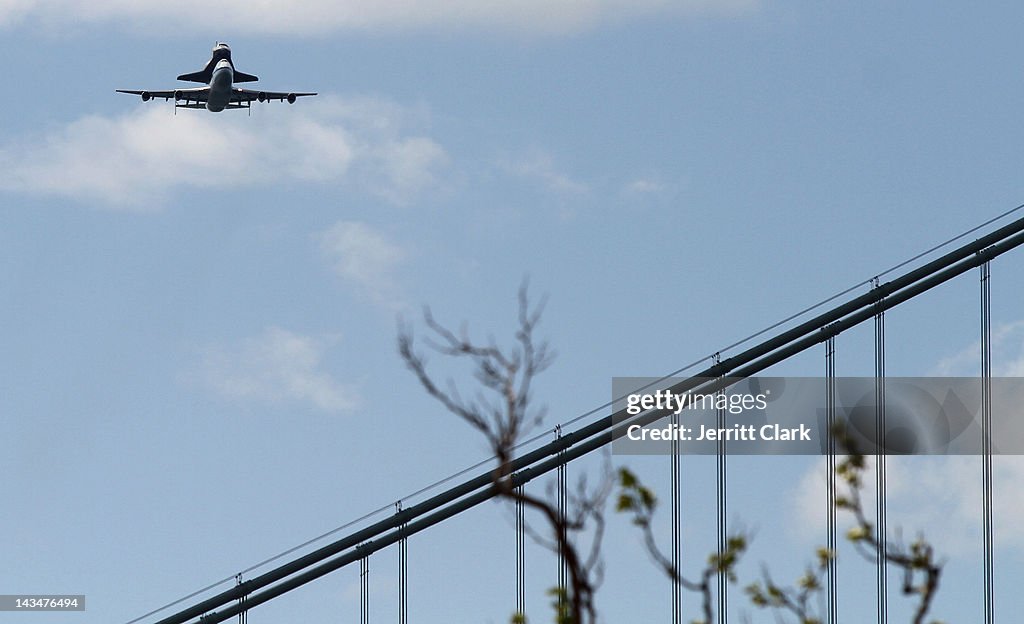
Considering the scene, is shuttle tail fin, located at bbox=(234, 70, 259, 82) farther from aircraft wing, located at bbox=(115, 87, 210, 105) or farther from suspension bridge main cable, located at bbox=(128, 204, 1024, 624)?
suspension bridge main cable, located at bbox=(128, 204, 1024, 624)

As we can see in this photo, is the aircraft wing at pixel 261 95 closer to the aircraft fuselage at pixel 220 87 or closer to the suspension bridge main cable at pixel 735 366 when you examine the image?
the aircraft fuselage at pixel 220 87

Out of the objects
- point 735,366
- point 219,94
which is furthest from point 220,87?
point 735,366

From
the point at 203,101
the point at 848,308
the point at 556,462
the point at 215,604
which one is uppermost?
the point at 203,101

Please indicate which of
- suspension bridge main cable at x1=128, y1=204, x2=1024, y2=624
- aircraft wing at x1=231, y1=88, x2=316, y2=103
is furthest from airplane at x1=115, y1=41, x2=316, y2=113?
suspension bridge main cable at x1=128, y1=204, x2=1024, y2=624

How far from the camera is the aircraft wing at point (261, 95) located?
61.0 metres

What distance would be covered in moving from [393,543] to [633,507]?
27.3 metres

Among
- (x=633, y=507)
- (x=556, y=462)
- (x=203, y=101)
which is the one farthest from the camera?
(x=203, y=101)

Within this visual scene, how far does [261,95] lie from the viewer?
201 feet

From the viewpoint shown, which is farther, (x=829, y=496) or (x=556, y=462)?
(x=556, y=462)

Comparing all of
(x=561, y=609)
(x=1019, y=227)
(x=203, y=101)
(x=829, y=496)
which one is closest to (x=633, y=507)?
(x=561, y=609)

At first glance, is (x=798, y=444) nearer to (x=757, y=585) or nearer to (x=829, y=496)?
(x=829, y=496)

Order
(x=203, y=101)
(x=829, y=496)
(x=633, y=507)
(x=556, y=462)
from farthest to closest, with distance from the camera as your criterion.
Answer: (x=203, y=101) → (x=556, y=462) → (x=829, y=496) → (x=633, y=507)

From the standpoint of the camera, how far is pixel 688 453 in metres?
35.6

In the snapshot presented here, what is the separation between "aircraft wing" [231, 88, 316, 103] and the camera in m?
61.0
